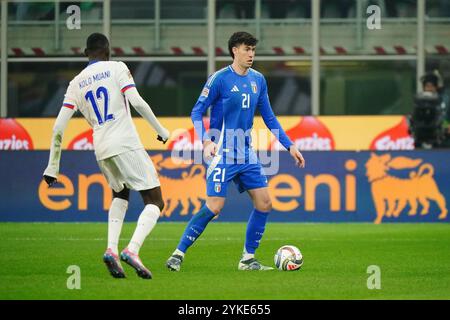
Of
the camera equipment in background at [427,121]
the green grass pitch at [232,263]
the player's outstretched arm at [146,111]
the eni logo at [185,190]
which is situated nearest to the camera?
the green grass pitch at [232,263]

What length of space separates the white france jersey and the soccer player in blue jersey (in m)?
1.00

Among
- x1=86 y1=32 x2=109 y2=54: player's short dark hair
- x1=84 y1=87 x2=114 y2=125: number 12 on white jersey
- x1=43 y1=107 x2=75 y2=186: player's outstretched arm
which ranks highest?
x1=86 y1=32 x2=109 y2=54: player's short dark hair

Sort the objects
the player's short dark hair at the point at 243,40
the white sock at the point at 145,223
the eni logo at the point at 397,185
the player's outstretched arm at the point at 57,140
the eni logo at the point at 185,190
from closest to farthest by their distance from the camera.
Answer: the white sock at the point at 145,223
the player's outstretched arm at the point at 57,140
the player's short dark hair at the point at 243,40
the eni logo at the point at 397,185
the eni logo at the point at 185,190

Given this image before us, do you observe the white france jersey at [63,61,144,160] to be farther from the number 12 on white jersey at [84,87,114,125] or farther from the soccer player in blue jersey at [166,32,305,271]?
the soccer player in blue jersey at [166,32,305,271]

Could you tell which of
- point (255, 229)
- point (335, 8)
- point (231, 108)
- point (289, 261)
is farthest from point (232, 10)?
point (289, 261)

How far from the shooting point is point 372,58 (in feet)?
80.5

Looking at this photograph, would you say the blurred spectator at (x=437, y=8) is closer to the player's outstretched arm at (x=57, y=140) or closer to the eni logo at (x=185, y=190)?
the eni logo at (x=185, y=190)

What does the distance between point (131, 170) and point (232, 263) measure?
7.57 ft

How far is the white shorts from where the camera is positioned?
10422 millimetres

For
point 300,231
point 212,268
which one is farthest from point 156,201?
point 300,231

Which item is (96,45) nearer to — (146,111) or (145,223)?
(146,111)

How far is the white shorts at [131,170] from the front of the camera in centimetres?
1042

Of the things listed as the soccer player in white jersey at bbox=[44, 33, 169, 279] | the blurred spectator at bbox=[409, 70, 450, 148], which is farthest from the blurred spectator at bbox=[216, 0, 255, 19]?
the soccer player in white jersey at bbox=[44, 33, 169, 279]

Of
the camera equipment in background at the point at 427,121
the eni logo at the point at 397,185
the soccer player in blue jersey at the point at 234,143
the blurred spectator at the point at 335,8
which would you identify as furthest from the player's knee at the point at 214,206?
the blurred spectator at the point at 335,8
